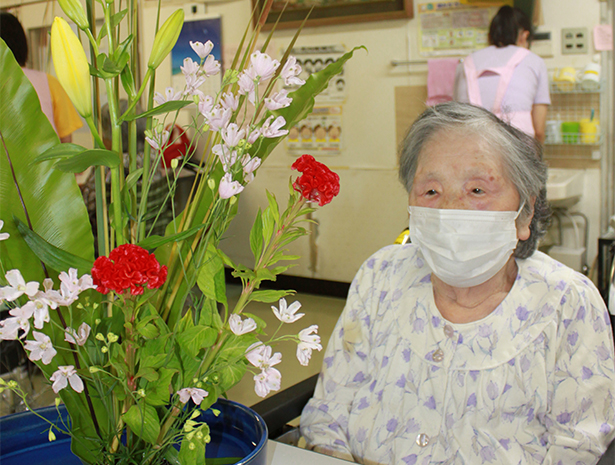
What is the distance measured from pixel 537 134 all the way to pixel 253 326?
3206mm

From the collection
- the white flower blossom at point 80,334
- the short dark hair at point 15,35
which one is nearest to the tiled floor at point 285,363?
the white flower blossom at point 80,334

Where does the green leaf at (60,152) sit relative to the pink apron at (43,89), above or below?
below

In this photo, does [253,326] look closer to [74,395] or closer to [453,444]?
[74,395]

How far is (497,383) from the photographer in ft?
3.78

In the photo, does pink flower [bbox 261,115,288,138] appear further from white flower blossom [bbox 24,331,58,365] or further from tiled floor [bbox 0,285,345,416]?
tiled floor [bbox 0,285,345,416]

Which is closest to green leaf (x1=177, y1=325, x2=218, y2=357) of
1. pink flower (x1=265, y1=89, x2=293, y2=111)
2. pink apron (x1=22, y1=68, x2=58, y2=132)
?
pink flower (x1=265, y1=89, x2=293, y2=111)

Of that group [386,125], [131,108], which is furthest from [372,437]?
[386,125]

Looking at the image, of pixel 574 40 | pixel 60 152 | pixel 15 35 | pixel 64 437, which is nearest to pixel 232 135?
pixel 60 152

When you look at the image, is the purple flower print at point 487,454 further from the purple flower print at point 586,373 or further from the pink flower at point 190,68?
the pink flower at point 190,68

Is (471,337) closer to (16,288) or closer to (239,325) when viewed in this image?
(239,325)

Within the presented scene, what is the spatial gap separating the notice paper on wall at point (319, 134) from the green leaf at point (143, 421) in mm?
3919

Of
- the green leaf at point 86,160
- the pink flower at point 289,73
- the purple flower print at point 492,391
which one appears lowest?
the purple flower print at point 492,391

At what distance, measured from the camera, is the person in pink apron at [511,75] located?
128 inches

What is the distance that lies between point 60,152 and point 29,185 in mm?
119
